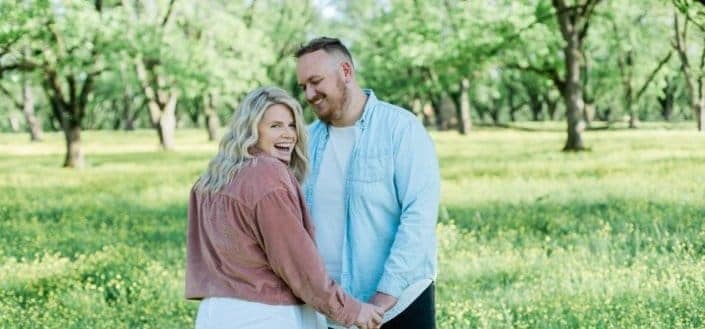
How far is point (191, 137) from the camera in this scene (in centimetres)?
6638

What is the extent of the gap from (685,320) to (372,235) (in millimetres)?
3798

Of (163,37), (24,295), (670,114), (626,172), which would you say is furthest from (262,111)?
(670,114)

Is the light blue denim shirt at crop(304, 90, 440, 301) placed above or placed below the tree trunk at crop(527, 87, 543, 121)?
above

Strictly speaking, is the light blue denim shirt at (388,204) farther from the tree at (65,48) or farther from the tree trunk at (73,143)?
the tree trunk at (73,143)

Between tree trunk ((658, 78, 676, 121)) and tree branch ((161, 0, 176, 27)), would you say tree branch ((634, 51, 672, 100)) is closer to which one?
tree trunk ((658, 78, 676, 121))

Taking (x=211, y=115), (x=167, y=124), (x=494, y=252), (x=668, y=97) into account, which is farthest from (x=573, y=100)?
(x=668, y=97)

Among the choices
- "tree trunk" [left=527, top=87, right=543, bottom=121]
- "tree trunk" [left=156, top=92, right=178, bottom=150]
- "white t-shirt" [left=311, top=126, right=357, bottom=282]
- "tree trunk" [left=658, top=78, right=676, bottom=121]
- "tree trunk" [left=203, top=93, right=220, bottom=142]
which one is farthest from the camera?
"tree trunk" [left=527, top=87, right=543, bottom=121]

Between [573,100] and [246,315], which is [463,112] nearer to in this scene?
[573,100]

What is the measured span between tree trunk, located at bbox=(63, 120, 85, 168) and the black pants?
1130 inches

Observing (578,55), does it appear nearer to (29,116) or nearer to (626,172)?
(626,172)

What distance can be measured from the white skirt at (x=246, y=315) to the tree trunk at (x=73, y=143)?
95.4ft

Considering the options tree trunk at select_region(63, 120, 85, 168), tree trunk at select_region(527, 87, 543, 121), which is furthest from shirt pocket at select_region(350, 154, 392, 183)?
tree trunk at select_region(527, 87, 543, 121)

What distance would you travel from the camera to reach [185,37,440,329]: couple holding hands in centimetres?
361

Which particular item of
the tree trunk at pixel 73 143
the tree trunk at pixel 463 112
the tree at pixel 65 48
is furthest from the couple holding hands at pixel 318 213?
the tree trunk at pixel 463 112
